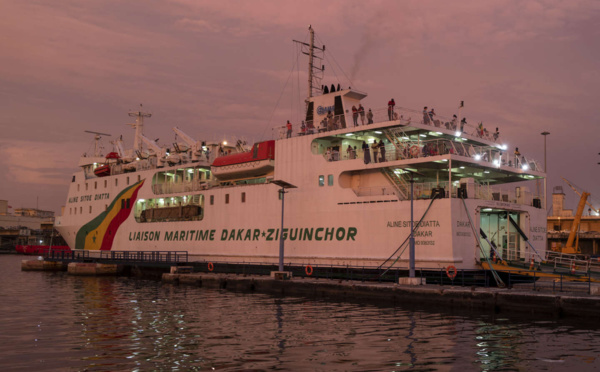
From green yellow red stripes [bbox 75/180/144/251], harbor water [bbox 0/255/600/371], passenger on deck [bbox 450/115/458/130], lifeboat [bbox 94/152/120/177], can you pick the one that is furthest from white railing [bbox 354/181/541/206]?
lifeboat [bbox 94/152/120/177]

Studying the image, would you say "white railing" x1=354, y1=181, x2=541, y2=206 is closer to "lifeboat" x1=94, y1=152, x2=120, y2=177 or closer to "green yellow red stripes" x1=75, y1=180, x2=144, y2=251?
"green yellow red stripes" x1=75, y1=180, x2=144, y2=251

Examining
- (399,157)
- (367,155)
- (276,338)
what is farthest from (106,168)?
(276,338)

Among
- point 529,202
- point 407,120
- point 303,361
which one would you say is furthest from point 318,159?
point 303,361

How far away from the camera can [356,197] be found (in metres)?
29.7

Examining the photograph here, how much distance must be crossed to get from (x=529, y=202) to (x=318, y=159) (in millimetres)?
11892

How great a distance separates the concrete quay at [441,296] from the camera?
19.6m

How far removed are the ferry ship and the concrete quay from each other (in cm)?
306

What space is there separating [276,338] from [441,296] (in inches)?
352

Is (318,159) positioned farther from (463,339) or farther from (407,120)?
(463,339)

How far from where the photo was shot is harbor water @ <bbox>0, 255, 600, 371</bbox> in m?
12.9

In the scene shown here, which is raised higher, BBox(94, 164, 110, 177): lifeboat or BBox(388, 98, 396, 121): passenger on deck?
BBox(388, 98, 396, 121): passenger on deck

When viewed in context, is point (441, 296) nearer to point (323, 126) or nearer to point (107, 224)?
point (323, 126)

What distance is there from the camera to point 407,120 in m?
28.6

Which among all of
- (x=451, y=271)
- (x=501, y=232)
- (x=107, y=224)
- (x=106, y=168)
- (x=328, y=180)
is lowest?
(x=451, y=271)
